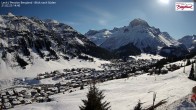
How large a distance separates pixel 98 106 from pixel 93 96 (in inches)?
57.5

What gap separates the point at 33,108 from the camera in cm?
13238

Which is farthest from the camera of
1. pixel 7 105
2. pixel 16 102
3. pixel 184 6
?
pixel 16 102

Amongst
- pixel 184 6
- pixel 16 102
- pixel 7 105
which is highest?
pixel 184 6

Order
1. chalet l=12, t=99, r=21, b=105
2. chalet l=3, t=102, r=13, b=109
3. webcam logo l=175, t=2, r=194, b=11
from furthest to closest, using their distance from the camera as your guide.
Answer: 1. chalet l=12, t=99, r=21, b=105
2. chalet l=3, t=102, r=13, b=109
3. webcam logo l=175, t=2, r=194, b=11

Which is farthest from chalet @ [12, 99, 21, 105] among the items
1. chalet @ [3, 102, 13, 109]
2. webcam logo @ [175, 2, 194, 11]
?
webcam logo @ [175, 2, 194, 11]

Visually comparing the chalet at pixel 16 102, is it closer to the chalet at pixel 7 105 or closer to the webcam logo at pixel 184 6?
the chalet at pixel 7 105

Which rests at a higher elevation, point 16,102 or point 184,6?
point 184,6

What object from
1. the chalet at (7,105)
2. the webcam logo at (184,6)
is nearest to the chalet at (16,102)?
the chalet at (7,105)

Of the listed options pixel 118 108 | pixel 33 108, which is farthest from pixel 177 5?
pixel 33 108

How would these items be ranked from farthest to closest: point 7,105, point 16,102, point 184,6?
point 16,102 → point 7,105 → point 184,6

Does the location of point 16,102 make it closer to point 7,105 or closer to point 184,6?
point 7,105

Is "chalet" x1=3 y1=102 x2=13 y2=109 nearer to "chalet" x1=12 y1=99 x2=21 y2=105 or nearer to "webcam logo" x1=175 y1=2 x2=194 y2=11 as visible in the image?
"chalet" x1=12 y1=99 x2=21 y2=105

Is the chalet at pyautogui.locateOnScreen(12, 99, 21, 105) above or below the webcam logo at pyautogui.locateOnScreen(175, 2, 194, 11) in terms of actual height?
below

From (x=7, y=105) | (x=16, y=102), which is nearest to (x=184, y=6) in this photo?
(x=7, y=105)
